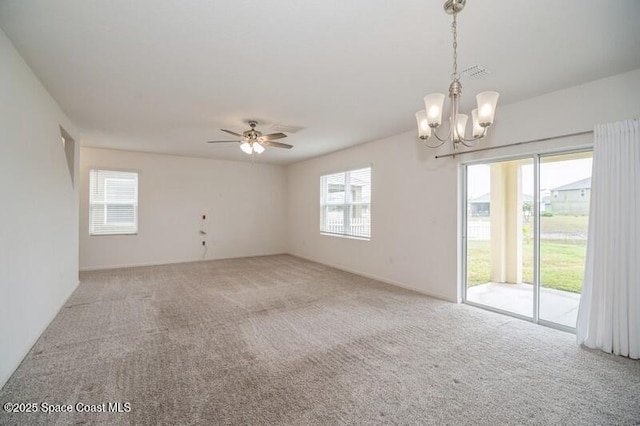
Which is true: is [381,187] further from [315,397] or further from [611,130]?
[315,397]

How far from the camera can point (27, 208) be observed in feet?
8.75

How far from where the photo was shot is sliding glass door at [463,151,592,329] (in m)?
3.31

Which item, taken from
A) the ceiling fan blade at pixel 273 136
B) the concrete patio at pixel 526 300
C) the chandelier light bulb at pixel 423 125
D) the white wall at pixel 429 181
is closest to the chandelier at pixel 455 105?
the chandelier light bulb at pixel 423 125

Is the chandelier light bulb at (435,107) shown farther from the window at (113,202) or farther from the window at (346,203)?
the window at (113,202)

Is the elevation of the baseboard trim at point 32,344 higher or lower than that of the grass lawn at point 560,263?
lower

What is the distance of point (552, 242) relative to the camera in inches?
135

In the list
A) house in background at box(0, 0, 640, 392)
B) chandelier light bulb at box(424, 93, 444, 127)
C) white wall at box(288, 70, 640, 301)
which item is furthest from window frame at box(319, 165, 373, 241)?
chandelier light bulb at box(424, 93, 444, 127)

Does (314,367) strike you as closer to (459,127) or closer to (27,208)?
(459,127)

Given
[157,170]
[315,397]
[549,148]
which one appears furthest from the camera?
[157,170]

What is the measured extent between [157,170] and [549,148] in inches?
291

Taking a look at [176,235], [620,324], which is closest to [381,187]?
[620,324]

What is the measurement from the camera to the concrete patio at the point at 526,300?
11.2 feet

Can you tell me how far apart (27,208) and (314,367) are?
3000mm

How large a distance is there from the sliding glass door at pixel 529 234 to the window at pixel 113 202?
6850 mm
